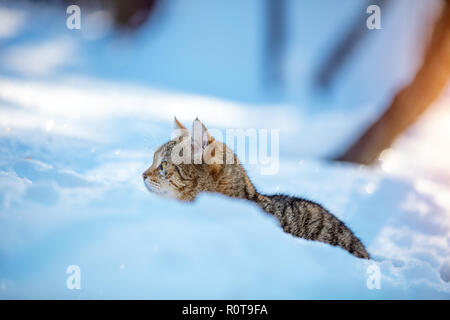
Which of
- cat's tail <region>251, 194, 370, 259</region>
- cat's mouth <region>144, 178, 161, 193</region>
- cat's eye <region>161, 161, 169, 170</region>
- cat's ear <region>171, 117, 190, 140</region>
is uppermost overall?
cat's ear <region>171, 117, 190, 140</region>

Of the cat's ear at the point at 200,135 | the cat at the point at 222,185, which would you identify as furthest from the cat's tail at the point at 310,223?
the cat's ear at the point at 200,135

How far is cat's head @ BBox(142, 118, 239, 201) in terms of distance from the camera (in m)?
1.40

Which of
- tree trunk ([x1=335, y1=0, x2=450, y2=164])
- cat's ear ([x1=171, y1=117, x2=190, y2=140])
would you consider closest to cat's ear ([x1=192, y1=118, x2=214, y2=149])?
cat's ear ([x1=171, y1=117, x2=190, y2=140])

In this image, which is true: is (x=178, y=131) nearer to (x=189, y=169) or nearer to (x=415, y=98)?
(x=189, y=169)

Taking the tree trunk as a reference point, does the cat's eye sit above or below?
below

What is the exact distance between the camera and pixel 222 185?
4.64ft

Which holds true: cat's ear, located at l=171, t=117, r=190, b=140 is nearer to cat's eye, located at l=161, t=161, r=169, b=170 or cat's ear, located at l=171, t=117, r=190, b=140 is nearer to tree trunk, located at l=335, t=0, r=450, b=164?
cat's eye, located at l=161, t=161, r=169, b=170

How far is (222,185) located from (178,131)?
28 centimetres

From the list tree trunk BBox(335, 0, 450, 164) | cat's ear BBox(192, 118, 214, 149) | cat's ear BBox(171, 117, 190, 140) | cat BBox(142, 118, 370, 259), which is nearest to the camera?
cat's ear BBox(192, 118, 214, 149)

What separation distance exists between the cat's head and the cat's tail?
0.15 meters

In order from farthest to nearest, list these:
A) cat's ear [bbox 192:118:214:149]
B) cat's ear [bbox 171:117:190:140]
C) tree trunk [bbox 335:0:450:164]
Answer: tree trunk [bbox 335:0:450:164] → cat's ear [bbox 171:117:190:140] → cat's ear [bbox 192:118:214:149]
